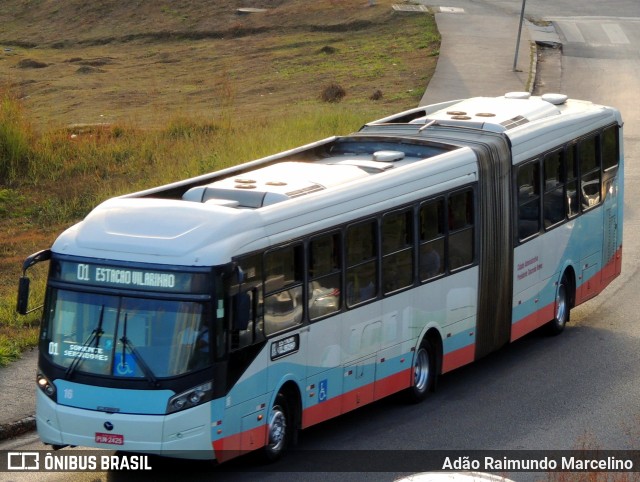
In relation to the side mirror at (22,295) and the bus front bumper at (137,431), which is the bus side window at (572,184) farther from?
the side mirror at (22,295)

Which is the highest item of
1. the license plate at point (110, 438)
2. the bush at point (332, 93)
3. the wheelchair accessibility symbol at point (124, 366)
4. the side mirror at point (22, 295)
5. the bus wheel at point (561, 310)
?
the side mirror at point (22, 295)

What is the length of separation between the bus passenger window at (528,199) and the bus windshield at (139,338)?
20.8 feet

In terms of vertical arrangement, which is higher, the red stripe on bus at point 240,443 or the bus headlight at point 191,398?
the bus headlight at point 191,398

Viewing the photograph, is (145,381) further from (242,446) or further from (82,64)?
(82,64)

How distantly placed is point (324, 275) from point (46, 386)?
2960 millimetres

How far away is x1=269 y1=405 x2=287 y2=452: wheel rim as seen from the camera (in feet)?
40.5

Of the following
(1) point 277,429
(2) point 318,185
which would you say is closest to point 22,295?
(1) point 277,429

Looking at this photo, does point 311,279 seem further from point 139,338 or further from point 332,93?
point 332,93

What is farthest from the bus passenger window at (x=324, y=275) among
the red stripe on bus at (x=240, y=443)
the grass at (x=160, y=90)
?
the grass at (x=160, y=90)

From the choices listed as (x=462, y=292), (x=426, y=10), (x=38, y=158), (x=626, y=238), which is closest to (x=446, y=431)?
(x=462, y=292)

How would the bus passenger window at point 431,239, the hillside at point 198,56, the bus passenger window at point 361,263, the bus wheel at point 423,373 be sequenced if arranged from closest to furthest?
the bus passenger window at point 361,263, the bus passenger window at point 431,239, the bus wheel at point 423,373, the hillside at point 198,56

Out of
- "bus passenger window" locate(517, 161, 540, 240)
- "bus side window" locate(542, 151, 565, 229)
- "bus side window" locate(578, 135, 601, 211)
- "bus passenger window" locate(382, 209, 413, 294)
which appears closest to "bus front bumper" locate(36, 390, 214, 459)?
"bus passenger window" locate(382, 209, 413, 294)

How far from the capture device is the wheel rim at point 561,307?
1797 cm

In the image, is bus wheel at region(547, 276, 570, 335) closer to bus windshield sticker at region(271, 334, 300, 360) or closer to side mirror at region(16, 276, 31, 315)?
bus windshield sticker at region(271, 334, 300, 360)
